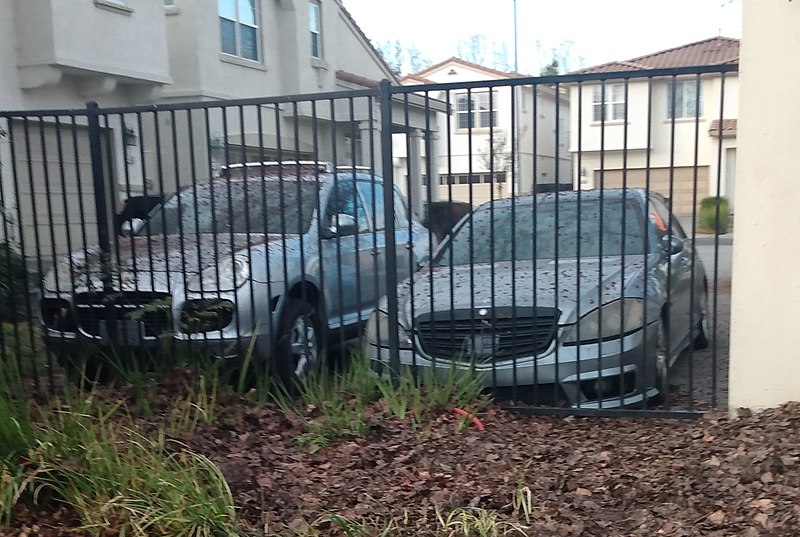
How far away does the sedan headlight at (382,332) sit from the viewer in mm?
4637

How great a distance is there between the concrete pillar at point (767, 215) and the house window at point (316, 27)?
47.7 feet

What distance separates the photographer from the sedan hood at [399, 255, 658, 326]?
446 centimetres

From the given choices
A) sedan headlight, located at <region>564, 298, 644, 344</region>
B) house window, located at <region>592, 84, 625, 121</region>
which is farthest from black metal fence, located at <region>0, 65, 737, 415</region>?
house window, located at <region>592, 84, 625, 121</region>

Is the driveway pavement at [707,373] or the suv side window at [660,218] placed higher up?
the suv side window at [660,218]

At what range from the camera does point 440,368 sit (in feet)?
14.9

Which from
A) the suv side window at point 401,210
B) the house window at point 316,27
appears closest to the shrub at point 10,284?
the suv side window at point 401,210

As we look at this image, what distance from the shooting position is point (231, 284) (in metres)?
5.18

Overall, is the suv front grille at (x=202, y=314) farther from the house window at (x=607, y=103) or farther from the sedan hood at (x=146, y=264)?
the house window at (x=607, y=103)

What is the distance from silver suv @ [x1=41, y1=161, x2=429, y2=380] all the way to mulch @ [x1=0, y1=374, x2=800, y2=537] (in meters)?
0.84

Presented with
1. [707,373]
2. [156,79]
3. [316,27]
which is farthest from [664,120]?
[707,373]

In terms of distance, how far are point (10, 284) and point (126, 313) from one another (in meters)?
0.81

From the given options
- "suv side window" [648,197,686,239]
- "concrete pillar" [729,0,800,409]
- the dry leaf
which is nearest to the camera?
the dry leaf

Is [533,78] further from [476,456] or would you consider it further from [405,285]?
[476,456]

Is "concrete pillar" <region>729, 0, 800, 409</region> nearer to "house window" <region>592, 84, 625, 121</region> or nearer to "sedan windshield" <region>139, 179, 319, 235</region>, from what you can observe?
"house window" <region>592, 84, 625, 121</region>
